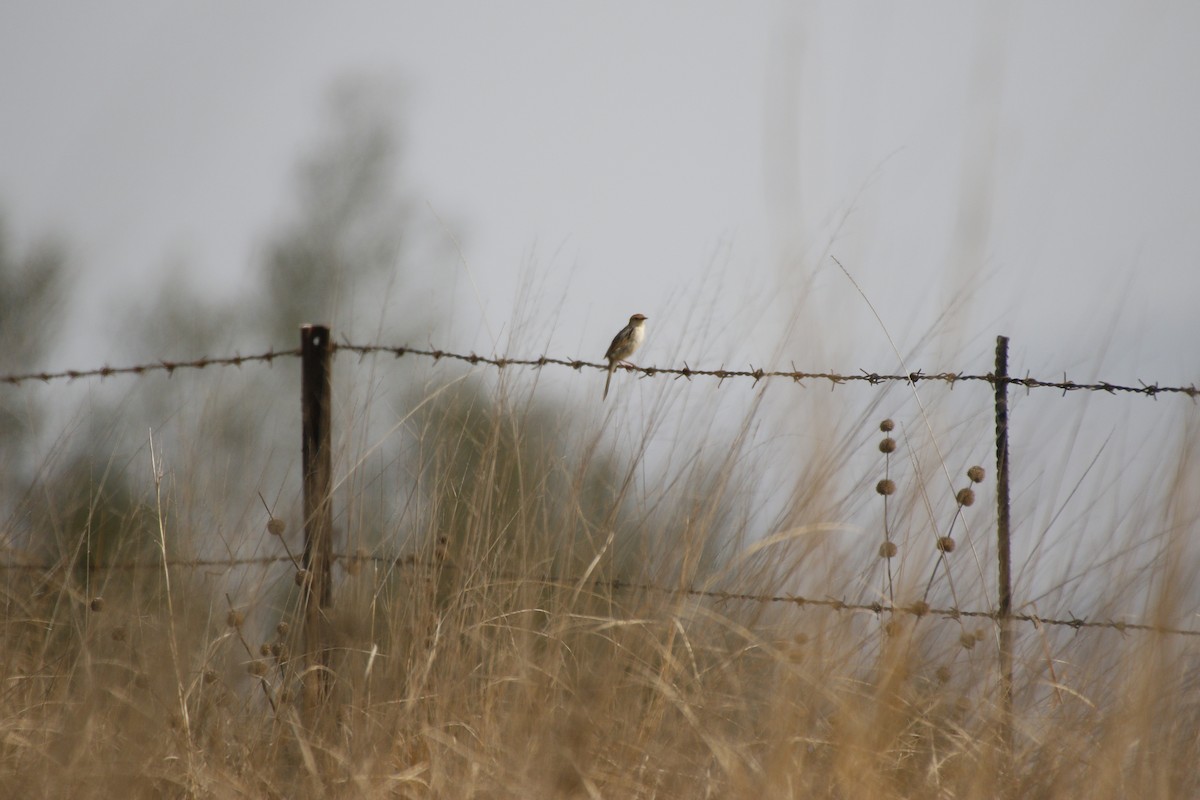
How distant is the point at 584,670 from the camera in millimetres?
2422

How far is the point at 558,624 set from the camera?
260 cm

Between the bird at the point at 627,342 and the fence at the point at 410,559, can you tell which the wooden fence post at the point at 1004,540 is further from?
the bird at the point at 627,342

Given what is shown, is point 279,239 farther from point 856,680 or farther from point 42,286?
point 856,680

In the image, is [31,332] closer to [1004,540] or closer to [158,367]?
[158,367]

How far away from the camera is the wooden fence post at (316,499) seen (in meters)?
2.88

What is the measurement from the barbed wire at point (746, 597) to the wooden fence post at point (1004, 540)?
5 centimetres

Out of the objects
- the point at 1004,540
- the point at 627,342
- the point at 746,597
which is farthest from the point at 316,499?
the point at 627,342

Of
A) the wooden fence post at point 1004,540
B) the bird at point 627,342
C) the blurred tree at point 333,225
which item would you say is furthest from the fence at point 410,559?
the blurred tree at point 333,225

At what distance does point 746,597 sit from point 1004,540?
0.69 metres

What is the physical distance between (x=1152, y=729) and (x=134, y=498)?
3040mm

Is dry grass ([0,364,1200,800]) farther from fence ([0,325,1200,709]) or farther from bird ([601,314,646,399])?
bird ([601,314,646,399])

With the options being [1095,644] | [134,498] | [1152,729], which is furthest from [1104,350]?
[134,498]

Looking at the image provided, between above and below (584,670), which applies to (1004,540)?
above

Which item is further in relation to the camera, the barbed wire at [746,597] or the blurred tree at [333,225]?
the blurred tree at [333,225]
